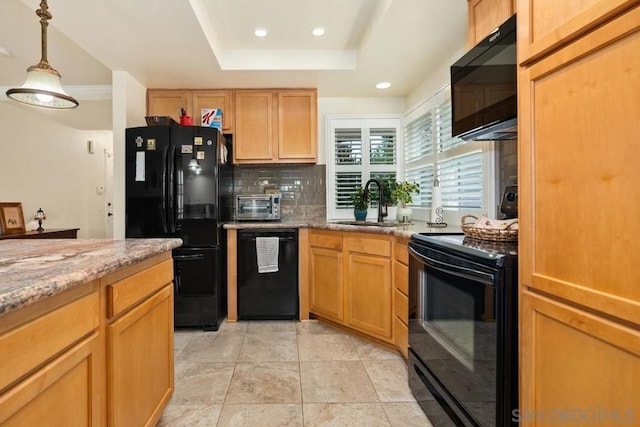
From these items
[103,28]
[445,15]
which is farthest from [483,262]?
[103,28]

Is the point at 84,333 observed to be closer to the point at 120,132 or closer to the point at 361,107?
the point at 120,132

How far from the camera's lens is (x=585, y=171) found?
2.60ft

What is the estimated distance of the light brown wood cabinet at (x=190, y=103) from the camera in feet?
10.2

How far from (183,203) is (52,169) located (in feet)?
9.82

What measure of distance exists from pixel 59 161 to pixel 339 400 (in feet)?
16.1

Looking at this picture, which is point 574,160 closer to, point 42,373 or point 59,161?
point 42,373

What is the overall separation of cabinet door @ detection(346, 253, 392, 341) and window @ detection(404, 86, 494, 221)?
0.77 meters

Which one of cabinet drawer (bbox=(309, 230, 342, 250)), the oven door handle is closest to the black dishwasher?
cabinet drawer (bbox=(309, 230, 342, 250))

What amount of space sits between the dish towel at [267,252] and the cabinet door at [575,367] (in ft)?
6.80

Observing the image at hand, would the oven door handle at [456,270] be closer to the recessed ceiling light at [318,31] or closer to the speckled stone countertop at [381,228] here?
the speckled stone countertop at [381,228]

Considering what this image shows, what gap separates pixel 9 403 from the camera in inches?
24.2

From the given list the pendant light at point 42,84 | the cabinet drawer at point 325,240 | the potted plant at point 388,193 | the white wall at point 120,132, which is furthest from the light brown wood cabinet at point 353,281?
the pendant light at point 42,84

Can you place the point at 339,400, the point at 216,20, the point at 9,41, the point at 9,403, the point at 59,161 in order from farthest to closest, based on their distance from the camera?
the point at 59,161 < the point at 9,41 < the point at 216,20 < the point at 339,400 < the point at 9,403

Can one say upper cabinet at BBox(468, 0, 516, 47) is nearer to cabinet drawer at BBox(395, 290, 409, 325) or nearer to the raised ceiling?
the raised ceiling
